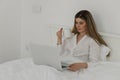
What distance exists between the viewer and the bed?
5.83ft

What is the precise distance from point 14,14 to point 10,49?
14.6 inches

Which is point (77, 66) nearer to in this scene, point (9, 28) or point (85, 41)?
point (85, 41)

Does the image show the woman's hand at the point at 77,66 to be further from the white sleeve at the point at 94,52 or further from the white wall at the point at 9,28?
the white wall at the point at 9,28

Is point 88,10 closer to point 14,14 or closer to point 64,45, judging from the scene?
point 64,45

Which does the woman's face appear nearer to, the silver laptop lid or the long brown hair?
the long brown hair

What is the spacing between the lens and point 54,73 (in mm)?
1791

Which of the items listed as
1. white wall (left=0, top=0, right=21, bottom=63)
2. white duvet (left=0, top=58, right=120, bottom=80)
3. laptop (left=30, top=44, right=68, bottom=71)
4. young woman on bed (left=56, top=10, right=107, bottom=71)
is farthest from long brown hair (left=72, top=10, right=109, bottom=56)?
white wall (left=0, top=0, right=21, bottom=63)

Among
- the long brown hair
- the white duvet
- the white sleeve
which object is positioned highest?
the long brown hair

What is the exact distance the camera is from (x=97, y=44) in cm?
215

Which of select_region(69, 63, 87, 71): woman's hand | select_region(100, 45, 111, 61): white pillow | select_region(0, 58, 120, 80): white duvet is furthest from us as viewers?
select_region(100, 45, 111, 61): white pillow

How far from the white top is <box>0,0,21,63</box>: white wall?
71 centimetres

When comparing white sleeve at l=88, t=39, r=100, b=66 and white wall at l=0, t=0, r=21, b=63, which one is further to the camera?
white wall at l=0, t=0, r=21, b=63

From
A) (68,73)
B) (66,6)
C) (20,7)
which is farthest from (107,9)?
(20,7)

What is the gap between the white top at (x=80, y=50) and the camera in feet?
6.97
